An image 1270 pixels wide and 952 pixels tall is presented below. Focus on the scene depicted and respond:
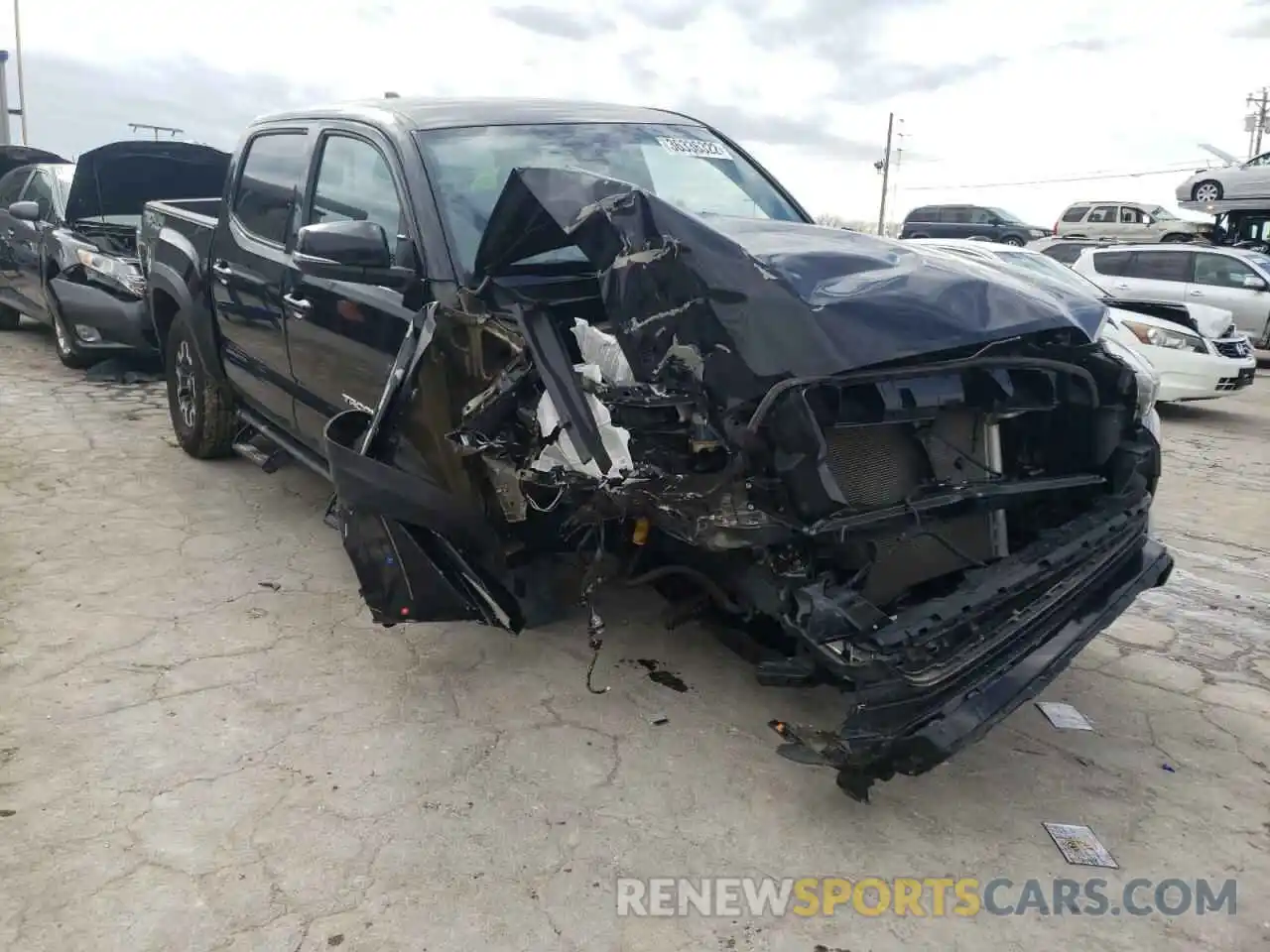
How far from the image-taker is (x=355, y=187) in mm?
3957

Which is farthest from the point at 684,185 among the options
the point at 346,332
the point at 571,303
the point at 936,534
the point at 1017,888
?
the point at 1017,888

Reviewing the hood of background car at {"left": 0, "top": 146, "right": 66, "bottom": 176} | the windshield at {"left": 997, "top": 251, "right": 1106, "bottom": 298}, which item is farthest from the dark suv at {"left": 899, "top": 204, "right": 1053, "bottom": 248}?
the hood of background car at {"left": 0, "top": 146, "right": 66, "bottom": 176}

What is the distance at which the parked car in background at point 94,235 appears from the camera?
7680 mm

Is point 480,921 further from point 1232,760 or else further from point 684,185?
point 684,185

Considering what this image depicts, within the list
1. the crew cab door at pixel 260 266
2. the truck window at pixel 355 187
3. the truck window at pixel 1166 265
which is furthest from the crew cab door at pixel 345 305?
the truck window at pixel 1166 265

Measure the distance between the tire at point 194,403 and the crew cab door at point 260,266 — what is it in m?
0.55

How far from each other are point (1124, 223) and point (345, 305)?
2625 cm

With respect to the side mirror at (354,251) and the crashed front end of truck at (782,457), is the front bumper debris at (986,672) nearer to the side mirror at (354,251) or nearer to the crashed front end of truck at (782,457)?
the crashed front end of truck at (782,457)

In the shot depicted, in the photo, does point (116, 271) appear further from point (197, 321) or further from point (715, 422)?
point (715, 422)

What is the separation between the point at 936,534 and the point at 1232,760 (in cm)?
126

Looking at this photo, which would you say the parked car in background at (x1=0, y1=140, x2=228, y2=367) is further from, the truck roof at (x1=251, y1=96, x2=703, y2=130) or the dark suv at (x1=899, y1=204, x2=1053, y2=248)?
the dark suv at (x1=899, y1=204, x2=1053, y2=248)

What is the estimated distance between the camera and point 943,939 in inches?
92.5

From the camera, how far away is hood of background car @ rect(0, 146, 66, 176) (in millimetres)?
11758

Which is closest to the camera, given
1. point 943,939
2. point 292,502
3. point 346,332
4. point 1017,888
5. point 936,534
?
point 943,939
